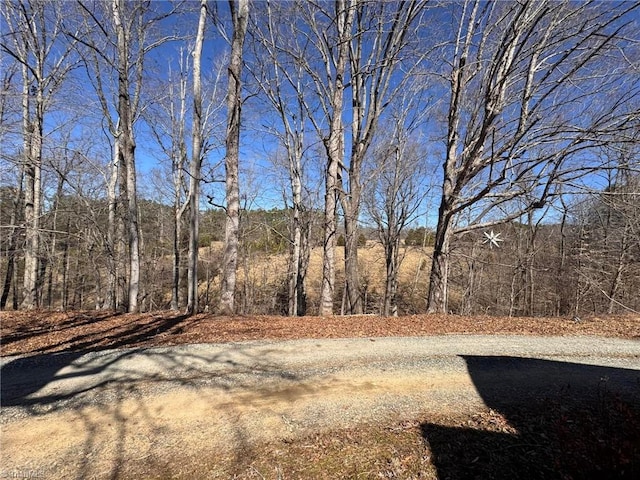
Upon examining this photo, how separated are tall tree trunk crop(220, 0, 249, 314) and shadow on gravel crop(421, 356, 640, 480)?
251 inches

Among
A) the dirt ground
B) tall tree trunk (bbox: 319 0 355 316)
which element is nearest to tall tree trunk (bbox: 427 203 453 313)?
the dirt ground

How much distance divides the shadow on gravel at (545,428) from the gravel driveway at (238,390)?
0.16 ft

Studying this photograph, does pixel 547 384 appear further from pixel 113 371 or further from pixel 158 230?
pixel 158 230

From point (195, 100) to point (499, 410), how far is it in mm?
11266

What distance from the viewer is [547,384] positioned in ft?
14.4

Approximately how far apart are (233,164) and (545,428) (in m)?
8.58

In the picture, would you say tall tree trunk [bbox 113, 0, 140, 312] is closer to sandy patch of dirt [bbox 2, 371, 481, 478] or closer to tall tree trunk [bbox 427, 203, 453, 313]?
sandy patch of dirt [bbox 2, 371, 481, 478]

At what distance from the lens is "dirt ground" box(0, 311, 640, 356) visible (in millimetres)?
6219

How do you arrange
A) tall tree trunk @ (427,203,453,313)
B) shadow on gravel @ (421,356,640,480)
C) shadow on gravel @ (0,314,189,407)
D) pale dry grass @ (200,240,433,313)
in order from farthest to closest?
pale dry grass @ (200,240,433,313), tall tree trunk @ (427,203,453,313), shadow on gravel @ (0,314,189,407), shadow on gravel @ (421,356,640,480)

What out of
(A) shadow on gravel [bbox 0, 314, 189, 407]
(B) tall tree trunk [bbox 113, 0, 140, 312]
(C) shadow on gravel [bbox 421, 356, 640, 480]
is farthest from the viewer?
(B) tall tree trunk [bbox 113, 0, 140, 312]

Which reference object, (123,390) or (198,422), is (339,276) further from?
(198,422)

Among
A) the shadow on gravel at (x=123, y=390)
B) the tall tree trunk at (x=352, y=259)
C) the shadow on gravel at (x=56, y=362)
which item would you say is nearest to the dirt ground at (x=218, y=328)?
the shadow on gravel at (x=56, y=362)

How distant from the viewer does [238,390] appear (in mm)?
4000

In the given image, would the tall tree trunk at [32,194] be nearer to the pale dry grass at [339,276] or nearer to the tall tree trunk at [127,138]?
the tall tree trunk at [127,138]
